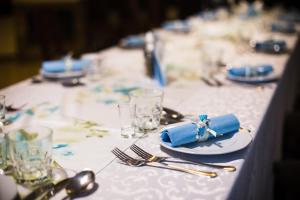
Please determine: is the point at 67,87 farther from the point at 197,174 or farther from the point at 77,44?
the point at 77,44

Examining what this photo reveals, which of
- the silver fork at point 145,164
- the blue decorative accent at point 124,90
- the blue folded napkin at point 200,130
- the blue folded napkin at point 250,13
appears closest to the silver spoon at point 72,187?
the silver fork at point 145,164

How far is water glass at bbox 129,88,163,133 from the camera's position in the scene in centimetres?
109

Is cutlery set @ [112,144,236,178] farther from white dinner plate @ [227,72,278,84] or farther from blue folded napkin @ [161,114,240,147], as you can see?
white dinner plate @ [227,72,278,84]

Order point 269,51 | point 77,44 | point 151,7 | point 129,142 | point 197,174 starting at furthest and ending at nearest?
1. point 77,44
2. point 151,7
3. point 269,51
4. point 129,142
5. point 197,174

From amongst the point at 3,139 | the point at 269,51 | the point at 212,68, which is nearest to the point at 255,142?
the point at 3,139

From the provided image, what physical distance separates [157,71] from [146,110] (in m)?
0.55

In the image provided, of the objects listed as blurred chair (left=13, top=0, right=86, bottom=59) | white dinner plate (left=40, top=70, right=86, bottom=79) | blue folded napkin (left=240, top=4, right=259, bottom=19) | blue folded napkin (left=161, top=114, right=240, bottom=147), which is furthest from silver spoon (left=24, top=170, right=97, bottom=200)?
blurred chair (left=13, top=0, right=86, bottom=59)

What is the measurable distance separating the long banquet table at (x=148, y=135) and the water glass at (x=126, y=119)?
23mm

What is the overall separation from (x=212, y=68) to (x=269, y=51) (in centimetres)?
62

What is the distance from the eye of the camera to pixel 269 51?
2.23 m

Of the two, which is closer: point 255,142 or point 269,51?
point 255,142

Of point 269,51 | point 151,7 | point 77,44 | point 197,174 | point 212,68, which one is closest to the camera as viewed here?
point 197,174

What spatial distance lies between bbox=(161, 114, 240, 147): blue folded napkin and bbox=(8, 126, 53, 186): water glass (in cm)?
30

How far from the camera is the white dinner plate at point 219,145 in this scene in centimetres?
92
